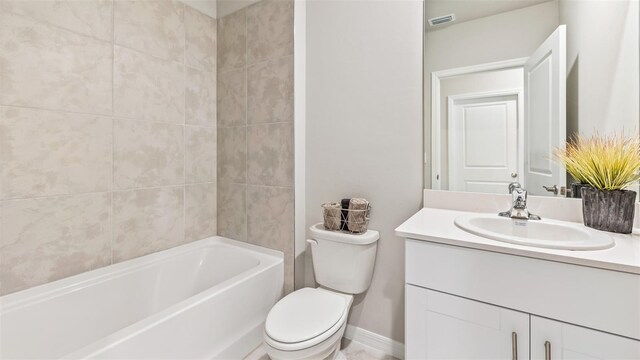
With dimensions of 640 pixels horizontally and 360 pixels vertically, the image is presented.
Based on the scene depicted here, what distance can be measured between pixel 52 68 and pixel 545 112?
2.28 meters

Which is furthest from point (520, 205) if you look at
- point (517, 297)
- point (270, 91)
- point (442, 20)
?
point (270, 91)

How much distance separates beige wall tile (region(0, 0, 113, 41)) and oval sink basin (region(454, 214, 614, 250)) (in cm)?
201

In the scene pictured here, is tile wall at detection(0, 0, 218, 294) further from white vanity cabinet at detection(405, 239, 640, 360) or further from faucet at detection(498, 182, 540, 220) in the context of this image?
faucet at detection(498, 182, 540, 220)

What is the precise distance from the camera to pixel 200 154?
2066 mm

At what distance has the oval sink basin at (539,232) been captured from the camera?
34.5 inches

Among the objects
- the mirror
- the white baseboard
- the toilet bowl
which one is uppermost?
the mirror

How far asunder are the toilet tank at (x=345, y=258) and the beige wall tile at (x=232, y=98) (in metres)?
1.01

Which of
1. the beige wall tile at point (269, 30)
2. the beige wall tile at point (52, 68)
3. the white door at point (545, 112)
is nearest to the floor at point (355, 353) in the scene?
the white door at point (545, 112)

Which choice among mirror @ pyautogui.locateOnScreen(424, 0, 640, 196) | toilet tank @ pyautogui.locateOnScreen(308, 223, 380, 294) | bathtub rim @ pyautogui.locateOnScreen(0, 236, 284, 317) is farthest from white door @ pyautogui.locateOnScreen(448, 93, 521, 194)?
bathtub rim @ pyautogui.locateOnScreen(0, 236, 284, 317)

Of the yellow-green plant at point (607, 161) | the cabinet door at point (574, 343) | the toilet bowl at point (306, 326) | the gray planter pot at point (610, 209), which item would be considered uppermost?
the yellow-green plant at point (607, 161)

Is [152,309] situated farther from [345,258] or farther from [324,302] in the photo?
[345,258]

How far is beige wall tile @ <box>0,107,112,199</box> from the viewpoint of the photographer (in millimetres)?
1265

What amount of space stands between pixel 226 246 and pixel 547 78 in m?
2.05

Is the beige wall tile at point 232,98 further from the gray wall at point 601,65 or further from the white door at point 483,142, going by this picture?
the gray wall at point 601,65
